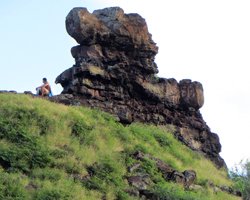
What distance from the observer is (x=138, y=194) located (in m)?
25.8

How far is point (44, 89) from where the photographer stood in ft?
119

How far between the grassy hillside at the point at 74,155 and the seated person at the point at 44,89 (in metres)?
3.24

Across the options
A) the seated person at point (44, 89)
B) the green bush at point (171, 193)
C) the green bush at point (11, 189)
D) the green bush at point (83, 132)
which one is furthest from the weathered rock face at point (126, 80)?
the green bush at point (11, 189)

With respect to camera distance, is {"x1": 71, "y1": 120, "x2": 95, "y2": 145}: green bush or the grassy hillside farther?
{"x1": 71, "y1": 120, "x2": 95, "y2": 145}: green bush

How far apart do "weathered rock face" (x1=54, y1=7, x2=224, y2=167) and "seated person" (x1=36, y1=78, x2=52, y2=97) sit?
105 cm

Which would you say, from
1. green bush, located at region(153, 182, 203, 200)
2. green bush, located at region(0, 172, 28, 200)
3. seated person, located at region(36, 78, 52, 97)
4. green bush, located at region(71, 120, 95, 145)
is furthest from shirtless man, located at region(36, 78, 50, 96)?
green bush, located at region(0, 172, 28, 200)

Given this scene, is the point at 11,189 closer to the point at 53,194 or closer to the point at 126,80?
the point at 53,194

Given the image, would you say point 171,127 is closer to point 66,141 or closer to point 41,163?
point 66,141

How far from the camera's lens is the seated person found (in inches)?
1425

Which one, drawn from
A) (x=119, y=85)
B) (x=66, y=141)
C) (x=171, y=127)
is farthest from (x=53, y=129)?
(x=171, y=127)

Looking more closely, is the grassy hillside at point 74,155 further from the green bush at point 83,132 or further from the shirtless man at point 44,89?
the shirtless man at point 44,89

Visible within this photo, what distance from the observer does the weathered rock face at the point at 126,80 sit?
37.6 m

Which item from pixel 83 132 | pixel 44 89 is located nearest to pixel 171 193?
pixel 83 132

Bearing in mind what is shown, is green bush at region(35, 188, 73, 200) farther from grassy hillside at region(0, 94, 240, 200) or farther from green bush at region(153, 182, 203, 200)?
green bush at region(153, 182, 203, 200)
